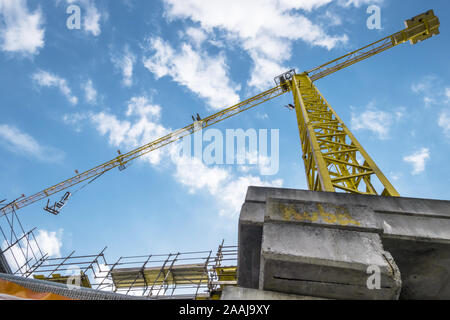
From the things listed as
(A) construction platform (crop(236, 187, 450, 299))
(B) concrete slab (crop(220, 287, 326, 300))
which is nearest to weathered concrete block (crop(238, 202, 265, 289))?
(A) construction platform (crop(236, 187, 450, 299))

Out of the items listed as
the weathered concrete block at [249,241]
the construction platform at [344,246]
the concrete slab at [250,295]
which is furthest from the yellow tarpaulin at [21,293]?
the concrete slab at [250,295]

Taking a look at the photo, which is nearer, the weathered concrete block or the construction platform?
the construction platform

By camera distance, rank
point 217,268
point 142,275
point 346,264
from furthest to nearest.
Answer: point 142,275
point 217,268
point 346,264

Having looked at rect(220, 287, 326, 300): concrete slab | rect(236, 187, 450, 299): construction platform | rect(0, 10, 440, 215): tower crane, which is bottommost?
rect(220, 287, 326, 300): concrete slab

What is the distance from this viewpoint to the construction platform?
7.48 feet

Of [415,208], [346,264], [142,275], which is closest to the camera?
[346,264]

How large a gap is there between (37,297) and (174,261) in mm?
11954

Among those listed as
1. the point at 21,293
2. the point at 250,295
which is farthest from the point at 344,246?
the point at 21,293

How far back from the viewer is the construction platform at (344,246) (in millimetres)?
2281

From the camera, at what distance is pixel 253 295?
2262 mm

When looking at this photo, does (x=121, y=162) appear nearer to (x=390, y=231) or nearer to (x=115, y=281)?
(x=115, y=281)

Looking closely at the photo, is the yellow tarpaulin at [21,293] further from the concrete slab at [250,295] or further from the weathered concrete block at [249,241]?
the concrete slab at [250,295]

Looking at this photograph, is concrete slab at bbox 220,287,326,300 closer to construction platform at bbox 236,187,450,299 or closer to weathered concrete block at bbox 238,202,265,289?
construction platform at bbox 236,187,450,299
